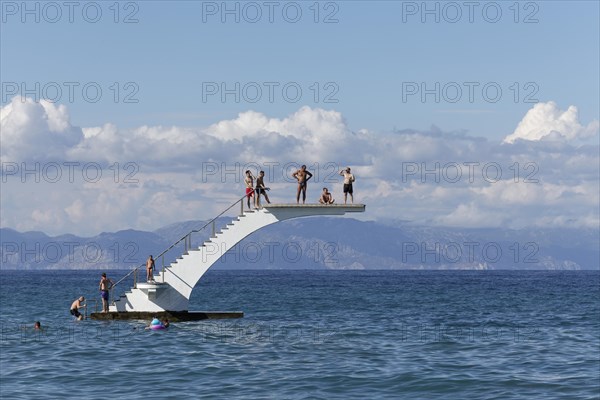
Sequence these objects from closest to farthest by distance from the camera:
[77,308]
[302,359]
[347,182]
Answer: [302,359]
[347,182]
[77,308]

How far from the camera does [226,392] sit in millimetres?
27594

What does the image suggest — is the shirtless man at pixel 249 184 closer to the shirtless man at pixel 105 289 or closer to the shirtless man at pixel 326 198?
the shirtless man at pixel 326 198

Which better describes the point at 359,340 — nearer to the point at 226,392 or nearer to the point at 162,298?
the point at 162,298

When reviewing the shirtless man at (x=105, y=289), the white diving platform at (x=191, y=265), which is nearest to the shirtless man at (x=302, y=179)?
the white diving platform at (x=191, y=265)

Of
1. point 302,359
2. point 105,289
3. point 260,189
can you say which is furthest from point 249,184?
point 302,359

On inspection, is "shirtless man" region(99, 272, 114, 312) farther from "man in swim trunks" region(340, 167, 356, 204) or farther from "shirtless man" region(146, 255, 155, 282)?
"man in swim trunks" region(340, 167, 356, 204)

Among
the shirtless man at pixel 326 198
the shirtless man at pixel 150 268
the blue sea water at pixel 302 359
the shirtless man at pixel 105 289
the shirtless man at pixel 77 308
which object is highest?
the shirtless man at pixel 326 198

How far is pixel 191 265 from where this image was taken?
47.8 metres

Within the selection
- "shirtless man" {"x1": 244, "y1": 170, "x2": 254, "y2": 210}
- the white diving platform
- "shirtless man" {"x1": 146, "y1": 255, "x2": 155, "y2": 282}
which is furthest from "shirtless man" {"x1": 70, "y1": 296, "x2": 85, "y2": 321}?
"shirtless man" {"x1": 244, "y1": 170, "x2": 254, "y2": 210}

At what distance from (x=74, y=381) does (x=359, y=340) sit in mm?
15494

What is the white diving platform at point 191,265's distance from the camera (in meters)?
46.2

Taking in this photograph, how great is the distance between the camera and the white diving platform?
46219 mm

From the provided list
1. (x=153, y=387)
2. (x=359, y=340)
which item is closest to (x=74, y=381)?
(x=153, y=387)

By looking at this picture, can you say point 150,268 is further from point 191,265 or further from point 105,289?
point 105,289
